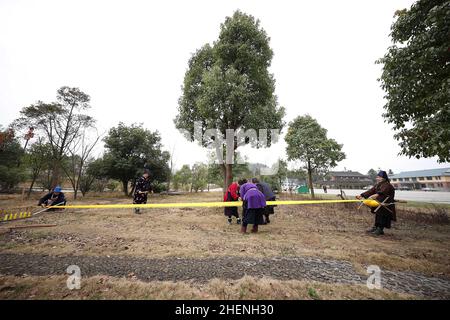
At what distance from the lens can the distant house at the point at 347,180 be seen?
76625 mm

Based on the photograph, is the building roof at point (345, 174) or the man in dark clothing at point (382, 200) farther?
the building roof at point (345, 174)

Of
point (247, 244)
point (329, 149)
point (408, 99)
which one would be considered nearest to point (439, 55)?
point (408, 99)

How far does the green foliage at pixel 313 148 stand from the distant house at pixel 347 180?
65.0m

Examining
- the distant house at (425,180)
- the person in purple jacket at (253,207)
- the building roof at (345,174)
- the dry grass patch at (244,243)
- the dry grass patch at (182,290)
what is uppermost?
the building roof at (345,174)

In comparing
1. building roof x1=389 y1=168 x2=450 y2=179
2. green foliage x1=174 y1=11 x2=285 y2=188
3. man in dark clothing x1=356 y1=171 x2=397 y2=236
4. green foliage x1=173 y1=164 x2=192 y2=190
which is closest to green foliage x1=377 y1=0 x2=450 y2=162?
man in dark clothing x1=356 y1=171 x2=397 y2=236

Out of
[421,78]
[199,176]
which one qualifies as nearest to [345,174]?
[199,176]

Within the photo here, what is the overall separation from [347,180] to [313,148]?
3089 inches

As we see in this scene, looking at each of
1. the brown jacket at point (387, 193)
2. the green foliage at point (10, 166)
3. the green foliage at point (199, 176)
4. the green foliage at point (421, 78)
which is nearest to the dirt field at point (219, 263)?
the brown jacket at point (387, 193)

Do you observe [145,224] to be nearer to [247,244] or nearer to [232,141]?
[247,244]

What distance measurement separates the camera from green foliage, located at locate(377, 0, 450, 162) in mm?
5562

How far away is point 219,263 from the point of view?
3959mm

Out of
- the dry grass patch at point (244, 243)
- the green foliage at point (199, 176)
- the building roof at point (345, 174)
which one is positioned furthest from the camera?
the building roof at point (345, 174)

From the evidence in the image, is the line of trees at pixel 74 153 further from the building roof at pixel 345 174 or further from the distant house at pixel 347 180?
the building roof at pixel 345 174

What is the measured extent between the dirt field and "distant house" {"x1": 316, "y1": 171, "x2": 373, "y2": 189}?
268 feet
